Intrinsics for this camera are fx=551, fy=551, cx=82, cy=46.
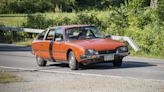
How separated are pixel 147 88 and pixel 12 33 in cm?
2423

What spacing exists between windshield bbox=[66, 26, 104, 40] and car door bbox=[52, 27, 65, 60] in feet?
0.90

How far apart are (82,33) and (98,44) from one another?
1.33m

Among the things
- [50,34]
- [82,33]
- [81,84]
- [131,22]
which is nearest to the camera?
[81,84]

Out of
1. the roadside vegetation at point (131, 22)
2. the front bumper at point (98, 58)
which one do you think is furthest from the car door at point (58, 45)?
the roadside vegetation at point (131, 22)

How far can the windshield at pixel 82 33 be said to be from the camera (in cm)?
1830

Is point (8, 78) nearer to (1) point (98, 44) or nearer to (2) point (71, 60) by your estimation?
(2) point (71, 60)

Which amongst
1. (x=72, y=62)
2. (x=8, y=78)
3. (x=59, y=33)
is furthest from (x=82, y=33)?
(x=8, y=78)

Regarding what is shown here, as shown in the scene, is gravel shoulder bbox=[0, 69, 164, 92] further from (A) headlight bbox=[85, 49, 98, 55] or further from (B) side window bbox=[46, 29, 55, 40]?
(B) side window bbox=[46, 29, 55, 40]

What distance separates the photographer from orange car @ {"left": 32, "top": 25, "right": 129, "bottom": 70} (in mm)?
17062

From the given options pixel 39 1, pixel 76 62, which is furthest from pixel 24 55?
pixel 39 1

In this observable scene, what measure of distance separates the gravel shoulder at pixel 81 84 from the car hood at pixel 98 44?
4.74ft

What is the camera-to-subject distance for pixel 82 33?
18.4m

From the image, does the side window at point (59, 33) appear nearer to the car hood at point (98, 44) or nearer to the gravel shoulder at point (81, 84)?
the car hood at point (98, 44)

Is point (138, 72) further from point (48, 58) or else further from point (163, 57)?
point (163, 57)
